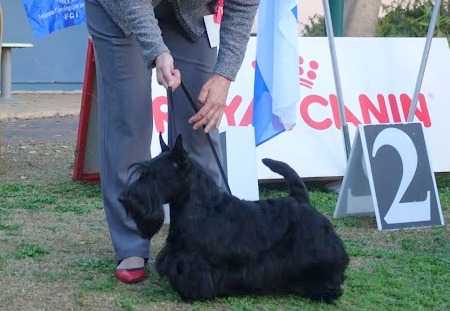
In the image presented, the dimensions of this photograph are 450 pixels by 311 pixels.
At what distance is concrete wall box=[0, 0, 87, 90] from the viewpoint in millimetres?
13625

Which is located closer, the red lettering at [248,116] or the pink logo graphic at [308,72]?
the red lettering at [248,116]

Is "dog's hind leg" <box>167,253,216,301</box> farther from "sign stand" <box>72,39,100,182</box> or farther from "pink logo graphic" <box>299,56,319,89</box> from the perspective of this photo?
"pink logo graphic" <box>299,56,319,89</box>

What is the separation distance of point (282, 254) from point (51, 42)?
33.3 ft

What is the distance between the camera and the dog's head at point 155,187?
13.0 feet

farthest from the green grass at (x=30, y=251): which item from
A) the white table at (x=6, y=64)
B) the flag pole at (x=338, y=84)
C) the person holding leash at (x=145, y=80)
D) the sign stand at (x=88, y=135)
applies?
the white table at (x=6, y=64)

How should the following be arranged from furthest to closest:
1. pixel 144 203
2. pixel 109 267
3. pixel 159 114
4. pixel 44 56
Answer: pixel 44 56
pixel 159 114
pixel 109 267
pixel 144 203

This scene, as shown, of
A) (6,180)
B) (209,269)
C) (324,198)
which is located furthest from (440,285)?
(6,180)

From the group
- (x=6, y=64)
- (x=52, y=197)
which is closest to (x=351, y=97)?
(x=52, y=197)

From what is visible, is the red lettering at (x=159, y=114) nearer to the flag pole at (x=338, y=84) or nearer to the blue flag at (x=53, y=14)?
the flag pole at (x=338, y=84)

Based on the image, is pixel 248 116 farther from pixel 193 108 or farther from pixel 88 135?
pixel 193 108

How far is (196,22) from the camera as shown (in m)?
4.34

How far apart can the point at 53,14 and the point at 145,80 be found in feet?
10.7

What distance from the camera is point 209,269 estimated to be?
13.3 ft

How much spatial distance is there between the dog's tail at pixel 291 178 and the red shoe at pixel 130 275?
754 millimetres
